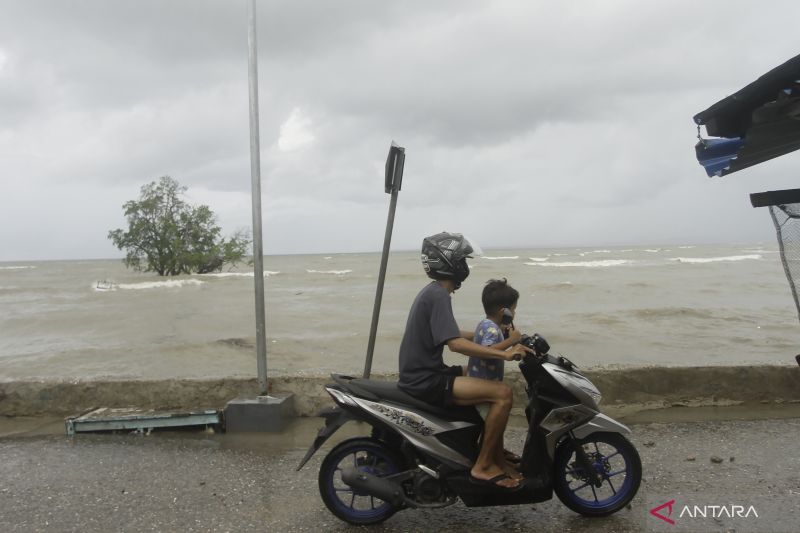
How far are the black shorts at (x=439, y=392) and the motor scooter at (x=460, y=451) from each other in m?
0.04

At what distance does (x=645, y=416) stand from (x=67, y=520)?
15.8 feet

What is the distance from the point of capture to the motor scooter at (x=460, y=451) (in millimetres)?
3619

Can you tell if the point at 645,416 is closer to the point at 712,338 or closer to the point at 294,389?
the point at 294,389

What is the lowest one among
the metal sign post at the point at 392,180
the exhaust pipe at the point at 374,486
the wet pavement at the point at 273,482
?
the wet pavement at the point at 273,482

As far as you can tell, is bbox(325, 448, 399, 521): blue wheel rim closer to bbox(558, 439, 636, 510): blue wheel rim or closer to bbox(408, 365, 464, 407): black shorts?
bbox(408, 365, 464, 407): black shorts

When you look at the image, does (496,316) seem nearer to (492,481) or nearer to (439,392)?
(439,392)

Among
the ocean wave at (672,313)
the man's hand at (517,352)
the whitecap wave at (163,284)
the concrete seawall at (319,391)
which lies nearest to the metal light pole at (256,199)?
the concrete seawall at (319,391)

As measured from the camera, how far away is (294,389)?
6094 mm

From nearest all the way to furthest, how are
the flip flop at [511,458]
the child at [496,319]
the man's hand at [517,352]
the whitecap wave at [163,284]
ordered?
the man's hand at [517,352] < the child at [496,319] < the flip flop at [511,458] < the whitecap wave at [163,284]

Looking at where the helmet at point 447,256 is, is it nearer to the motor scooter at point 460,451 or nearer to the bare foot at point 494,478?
the motor scooter at point 460,451

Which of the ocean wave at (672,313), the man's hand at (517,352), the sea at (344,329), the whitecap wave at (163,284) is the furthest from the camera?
the whitecap wave at (163,284)

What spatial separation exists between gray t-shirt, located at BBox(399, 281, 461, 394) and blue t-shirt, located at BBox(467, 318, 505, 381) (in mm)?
195

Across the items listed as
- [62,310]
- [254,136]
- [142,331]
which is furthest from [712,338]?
[62,310]

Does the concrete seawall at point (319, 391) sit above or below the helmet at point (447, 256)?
below
